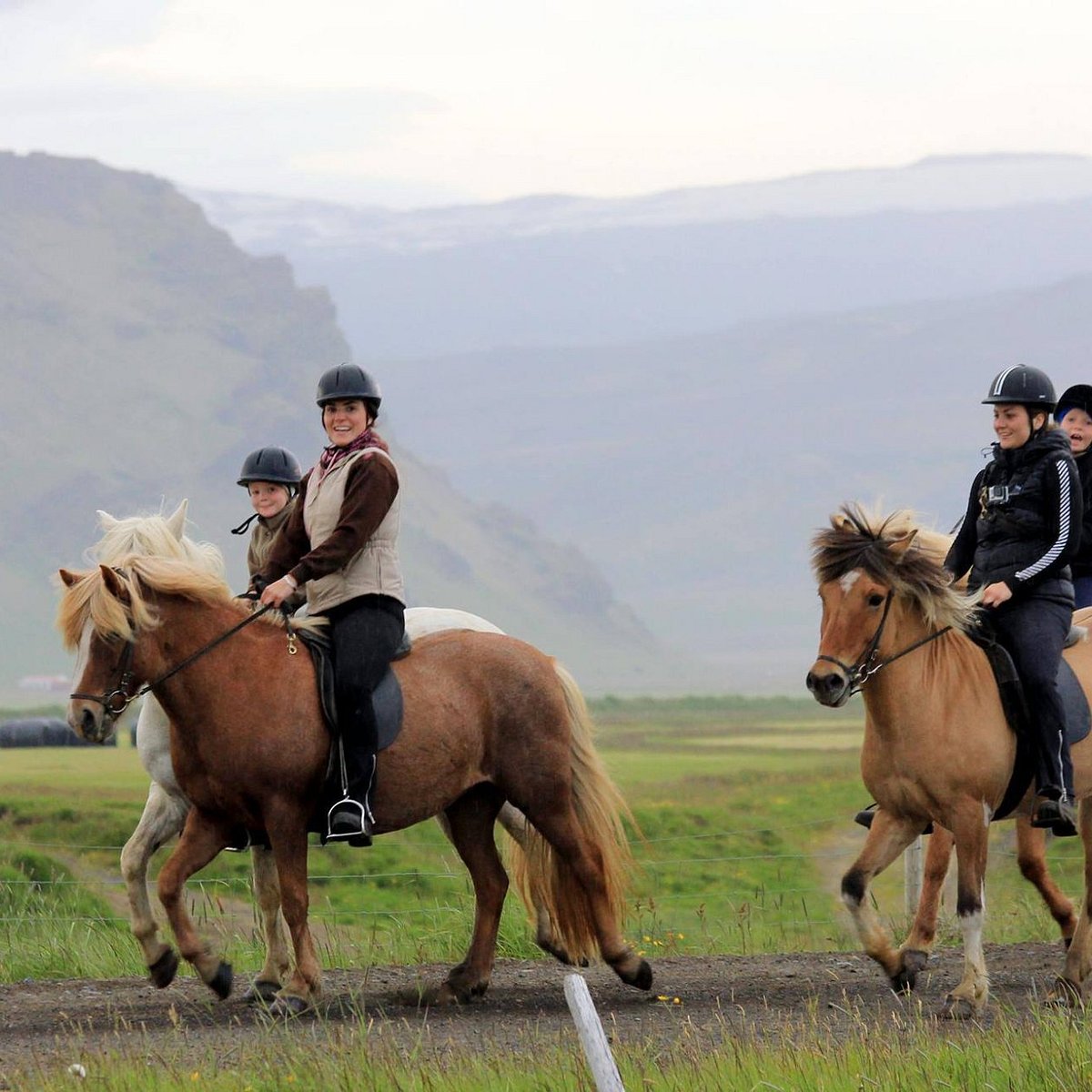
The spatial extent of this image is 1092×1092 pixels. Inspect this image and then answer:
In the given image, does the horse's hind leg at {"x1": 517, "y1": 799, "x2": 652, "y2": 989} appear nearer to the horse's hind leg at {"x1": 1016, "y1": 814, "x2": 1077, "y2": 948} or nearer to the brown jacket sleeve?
the brown jacket sleeve

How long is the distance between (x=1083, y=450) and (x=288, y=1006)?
5501 mm

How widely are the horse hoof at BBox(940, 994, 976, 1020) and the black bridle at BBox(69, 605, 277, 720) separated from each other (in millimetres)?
3718

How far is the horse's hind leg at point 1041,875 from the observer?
10.6m

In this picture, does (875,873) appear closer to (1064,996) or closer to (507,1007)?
(1064,996)

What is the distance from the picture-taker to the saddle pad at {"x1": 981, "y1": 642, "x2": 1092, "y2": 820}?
9320mm

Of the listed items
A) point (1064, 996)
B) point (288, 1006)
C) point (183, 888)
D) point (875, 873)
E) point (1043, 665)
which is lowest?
point (1064, 996)

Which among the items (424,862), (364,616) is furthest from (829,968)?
(424,862)

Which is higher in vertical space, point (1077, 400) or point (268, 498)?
point (1077, 400)

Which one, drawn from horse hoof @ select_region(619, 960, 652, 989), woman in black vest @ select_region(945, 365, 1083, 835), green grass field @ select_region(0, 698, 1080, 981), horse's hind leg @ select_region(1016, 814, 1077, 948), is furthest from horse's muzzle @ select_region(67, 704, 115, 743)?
horse's hind leg @ select_region(1016, 814, 1077, 948)

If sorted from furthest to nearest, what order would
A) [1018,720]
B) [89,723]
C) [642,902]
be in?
[642,902] → [1018,720] → [89,723]

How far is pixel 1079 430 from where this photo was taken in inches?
428

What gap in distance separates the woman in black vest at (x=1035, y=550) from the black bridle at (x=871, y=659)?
0.44 meters

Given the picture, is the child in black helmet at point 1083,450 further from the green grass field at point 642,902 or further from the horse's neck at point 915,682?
the green grass field at point 642,902

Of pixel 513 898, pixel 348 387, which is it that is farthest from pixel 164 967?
pixel 513 898
